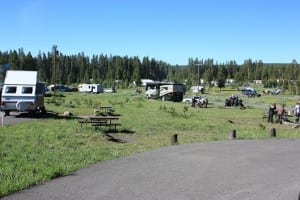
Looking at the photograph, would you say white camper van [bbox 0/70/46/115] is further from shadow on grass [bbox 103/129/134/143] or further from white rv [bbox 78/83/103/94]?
white rv [bbox 78/83/103/94]

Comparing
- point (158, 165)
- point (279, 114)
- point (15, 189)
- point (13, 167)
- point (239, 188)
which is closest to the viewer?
point (15, 189)

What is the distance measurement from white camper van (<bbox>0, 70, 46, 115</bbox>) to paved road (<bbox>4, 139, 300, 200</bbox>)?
17.1 m

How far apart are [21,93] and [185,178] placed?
2209cm

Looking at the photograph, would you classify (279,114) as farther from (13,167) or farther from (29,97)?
(13,167)

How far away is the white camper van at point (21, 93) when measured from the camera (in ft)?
101

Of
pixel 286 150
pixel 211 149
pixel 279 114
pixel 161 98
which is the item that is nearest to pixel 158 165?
pixel 211 149

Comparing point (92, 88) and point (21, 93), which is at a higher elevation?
point (21, 93)

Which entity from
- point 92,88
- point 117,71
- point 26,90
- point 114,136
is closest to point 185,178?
point 114,136

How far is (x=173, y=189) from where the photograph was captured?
31.1ft

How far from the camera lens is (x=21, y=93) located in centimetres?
3103

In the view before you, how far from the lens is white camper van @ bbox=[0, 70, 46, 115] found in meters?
30.6

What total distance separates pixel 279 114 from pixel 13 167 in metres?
26.7

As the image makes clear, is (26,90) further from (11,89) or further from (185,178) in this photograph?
(185,178)

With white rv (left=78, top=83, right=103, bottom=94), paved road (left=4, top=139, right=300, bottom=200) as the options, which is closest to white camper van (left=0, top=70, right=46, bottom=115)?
paved road (left=4, top=139, right=300, bottom=200)
